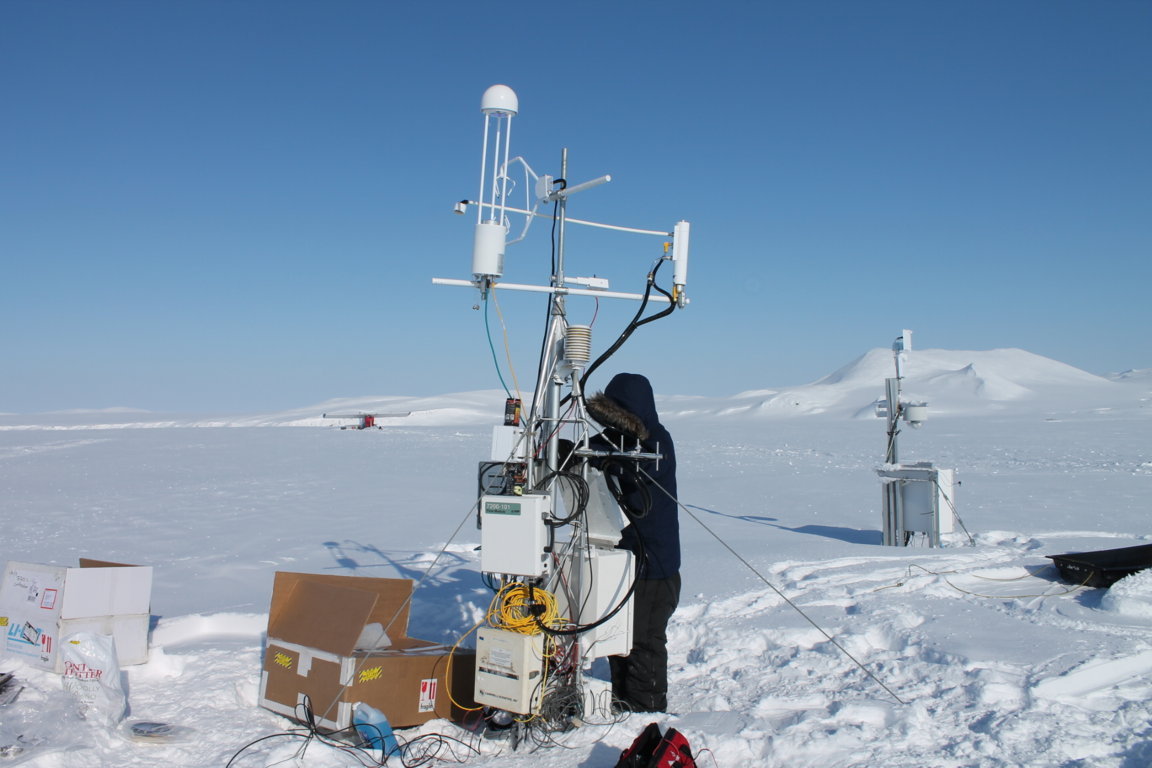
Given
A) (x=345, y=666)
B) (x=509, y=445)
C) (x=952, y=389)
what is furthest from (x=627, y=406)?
(x=952, y=389)

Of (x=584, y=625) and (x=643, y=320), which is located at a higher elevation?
(x=643, y=320)

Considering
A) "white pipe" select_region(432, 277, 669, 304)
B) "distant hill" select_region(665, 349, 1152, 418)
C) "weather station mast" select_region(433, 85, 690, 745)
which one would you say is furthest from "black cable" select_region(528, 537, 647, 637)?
"distant hill" select_region(665, 349, 1152, 418)

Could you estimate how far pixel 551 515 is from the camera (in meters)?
4.08

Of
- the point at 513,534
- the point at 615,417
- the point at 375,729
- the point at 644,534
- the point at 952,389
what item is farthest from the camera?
the point at 952,389

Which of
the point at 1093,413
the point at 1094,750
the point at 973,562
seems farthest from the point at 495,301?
the point at 1093,413

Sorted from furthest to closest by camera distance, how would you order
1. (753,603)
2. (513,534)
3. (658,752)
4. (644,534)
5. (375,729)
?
(753,603), (644,534), (513,534), (375,729), (658,752)

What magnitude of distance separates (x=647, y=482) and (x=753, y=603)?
7.13 ft

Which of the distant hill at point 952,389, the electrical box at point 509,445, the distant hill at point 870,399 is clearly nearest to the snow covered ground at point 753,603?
the electrical box at point 509,445

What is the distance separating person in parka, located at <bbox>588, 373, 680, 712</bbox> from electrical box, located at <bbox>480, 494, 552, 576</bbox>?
57 cm

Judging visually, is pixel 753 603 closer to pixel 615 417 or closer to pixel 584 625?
pixel 584 625

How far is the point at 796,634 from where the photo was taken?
5039 mm

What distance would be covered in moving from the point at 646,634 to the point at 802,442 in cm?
2375

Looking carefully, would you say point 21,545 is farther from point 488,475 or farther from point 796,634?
point 796,634

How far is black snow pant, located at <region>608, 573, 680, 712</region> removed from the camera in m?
4.20
